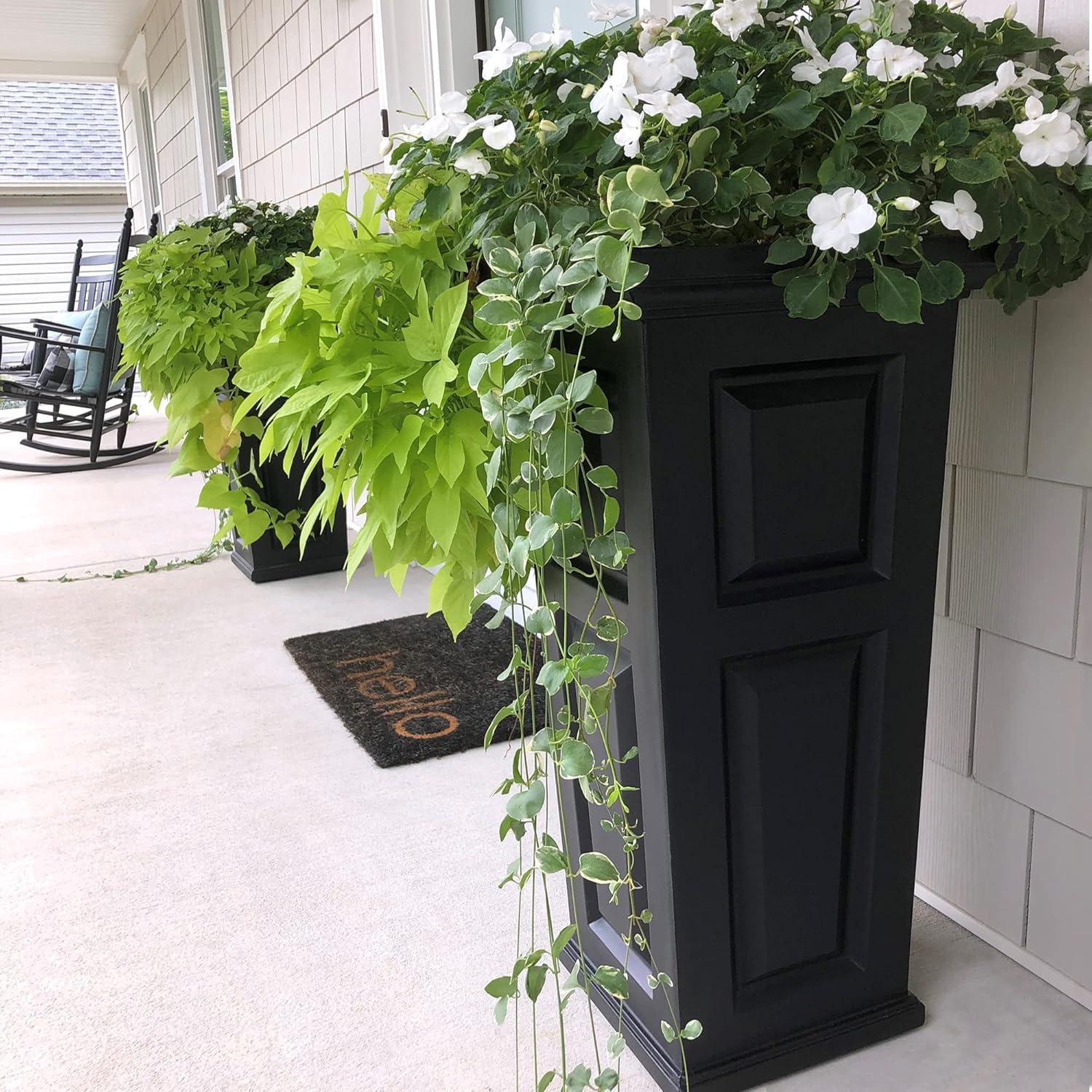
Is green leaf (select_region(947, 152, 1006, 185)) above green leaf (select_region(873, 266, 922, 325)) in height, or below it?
above

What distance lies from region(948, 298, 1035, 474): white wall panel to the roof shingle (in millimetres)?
9621

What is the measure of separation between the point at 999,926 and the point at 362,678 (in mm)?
1450

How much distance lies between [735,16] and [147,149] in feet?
26.9

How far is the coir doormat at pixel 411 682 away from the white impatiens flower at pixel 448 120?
131 cm

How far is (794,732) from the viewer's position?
3.55ft

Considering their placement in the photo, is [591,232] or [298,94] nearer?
[591,232]

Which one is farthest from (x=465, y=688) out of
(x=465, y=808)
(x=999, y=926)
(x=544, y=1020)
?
(x=999, y=926)

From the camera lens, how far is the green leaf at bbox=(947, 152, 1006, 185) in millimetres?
859

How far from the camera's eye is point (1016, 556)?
126cm

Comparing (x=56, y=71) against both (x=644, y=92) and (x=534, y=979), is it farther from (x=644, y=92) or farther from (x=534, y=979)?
(x=534, y=979)

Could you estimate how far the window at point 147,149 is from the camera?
7691 mm

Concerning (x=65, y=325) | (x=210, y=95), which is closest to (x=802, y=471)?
(x=210, y=95)

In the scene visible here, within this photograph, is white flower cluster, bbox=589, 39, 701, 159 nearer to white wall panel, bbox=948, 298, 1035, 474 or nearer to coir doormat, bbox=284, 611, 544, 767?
white wall panel, bbox=948, 298, 1035, 474

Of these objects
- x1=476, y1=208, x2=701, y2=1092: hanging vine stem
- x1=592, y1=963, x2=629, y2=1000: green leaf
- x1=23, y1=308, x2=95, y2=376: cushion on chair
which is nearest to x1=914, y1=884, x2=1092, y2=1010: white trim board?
x1=476, y1=208, x2=701, y2=1092: hanging vine stem
